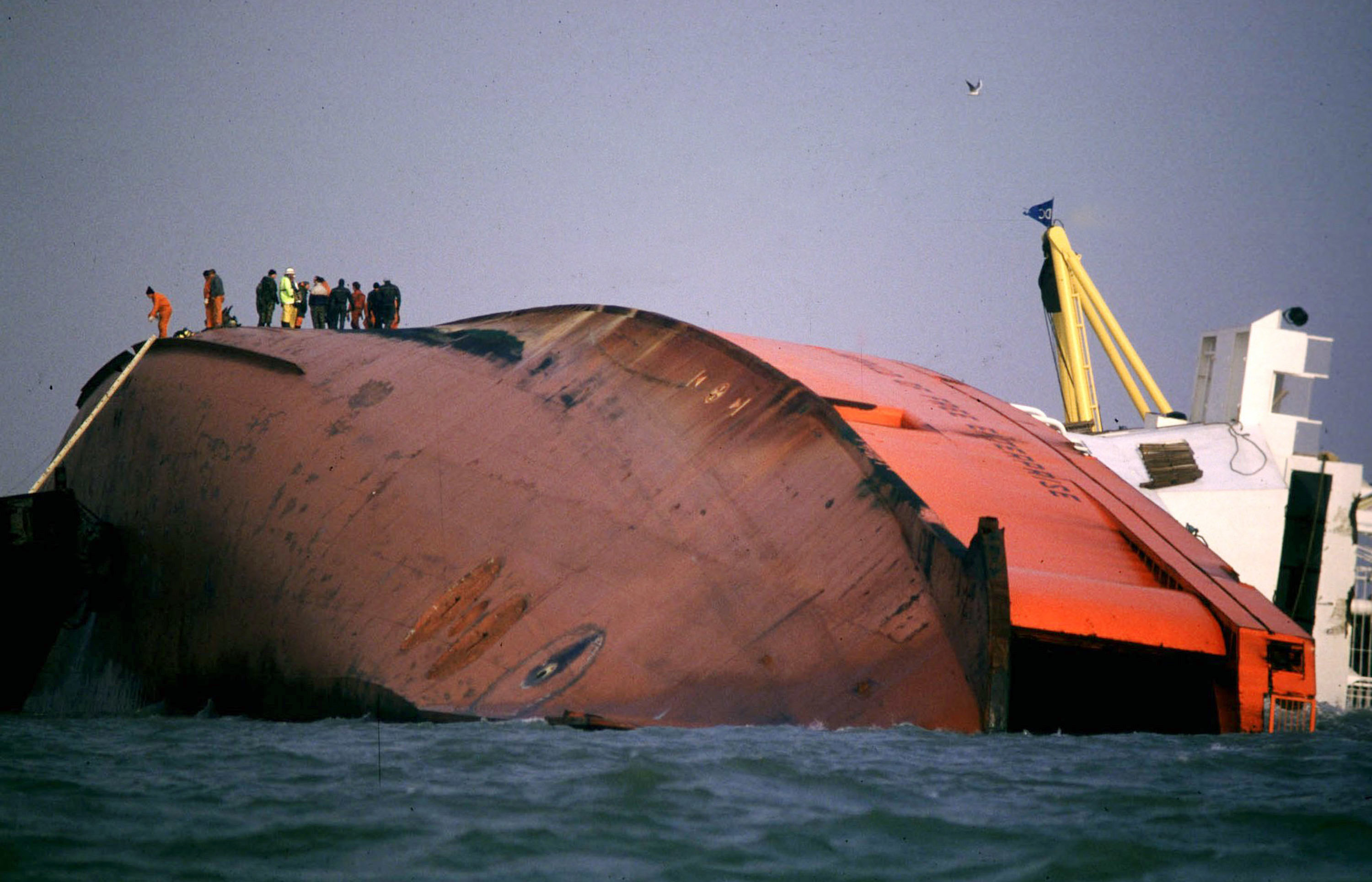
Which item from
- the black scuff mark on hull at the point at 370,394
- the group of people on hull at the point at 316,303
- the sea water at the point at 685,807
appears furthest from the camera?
the group of people on hull at the point at 316,303

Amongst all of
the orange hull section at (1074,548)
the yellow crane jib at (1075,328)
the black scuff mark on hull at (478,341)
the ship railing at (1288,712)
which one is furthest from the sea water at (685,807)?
the yellow crane jib at (1075,328)

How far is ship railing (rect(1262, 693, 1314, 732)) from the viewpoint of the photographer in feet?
29.1

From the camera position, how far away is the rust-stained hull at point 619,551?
8.80 m

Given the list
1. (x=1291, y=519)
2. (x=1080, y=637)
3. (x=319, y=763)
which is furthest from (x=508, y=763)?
(x=1291, y=519)

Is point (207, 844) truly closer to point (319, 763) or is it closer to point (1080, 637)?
point (319, 763)

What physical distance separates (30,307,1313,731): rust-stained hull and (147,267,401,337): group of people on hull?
4866 millimetres

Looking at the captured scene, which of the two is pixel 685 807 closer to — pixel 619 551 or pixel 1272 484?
pixel 619 551

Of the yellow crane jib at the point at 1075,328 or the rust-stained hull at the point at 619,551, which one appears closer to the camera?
the rust-stained hull at the point at 619,551

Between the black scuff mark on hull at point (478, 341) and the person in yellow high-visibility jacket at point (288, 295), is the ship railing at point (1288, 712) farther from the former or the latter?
the person in yellow high-visibility jacket at point (288, 295)

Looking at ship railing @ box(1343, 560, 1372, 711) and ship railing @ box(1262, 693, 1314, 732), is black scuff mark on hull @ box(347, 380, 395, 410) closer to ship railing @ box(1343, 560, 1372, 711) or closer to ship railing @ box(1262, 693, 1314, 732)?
ship railing @ box(1262, 693, 1314, 732)

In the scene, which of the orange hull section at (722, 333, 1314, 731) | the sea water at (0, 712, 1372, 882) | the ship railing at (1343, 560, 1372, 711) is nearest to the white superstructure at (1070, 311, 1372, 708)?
the ship railing at (1343, 560, 1372, 711)

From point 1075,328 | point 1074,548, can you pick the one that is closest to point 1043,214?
point 1075,328

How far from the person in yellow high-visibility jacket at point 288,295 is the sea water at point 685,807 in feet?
38.6

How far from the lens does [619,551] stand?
1007cm
